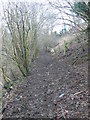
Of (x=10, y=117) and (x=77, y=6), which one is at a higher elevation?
(x=77, y=6)

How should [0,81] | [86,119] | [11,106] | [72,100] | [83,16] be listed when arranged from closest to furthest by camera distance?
[86,119] → [72,100] → [11,106] → [83,16] → [0,81]

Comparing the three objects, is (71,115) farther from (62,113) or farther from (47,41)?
(47,41)

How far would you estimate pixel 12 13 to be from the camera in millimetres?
11133

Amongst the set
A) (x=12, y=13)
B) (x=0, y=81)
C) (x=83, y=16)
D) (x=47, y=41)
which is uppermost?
(x=12, y=13)

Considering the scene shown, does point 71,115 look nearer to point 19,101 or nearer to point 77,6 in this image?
point 19,101

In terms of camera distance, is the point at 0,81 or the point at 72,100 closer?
the point at 72,100

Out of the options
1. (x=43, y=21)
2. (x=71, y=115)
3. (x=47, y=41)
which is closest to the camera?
(x=71, y=115)

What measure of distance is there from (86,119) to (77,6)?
558cm

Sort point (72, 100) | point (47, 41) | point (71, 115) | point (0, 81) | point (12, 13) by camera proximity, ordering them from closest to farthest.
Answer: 1. point (71, 115)
2. point (72, 100)
3. point (12, 13)
4. point (0, 81)
5. point (47, 41)

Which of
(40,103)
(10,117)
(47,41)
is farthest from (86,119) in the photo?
(47,41)

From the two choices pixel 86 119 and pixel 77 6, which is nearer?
pixel 86 119

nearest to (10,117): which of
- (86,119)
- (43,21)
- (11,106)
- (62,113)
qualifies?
(11,106)

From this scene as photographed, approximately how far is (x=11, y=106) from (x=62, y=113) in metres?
2.49

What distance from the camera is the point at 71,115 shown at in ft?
17.9
